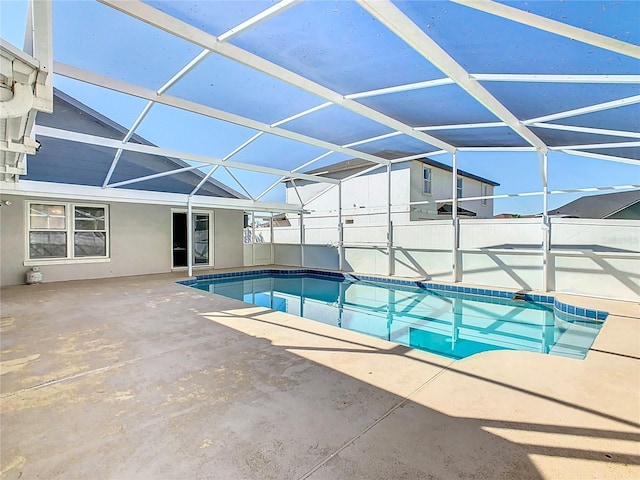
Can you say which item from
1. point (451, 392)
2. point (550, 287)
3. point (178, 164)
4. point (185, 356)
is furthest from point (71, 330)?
point (550, 287)

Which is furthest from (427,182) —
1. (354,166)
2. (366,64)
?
(366,64)

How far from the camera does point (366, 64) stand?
3623 mm

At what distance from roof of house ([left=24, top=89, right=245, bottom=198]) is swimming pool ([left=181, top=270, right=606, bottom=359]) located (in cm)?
311

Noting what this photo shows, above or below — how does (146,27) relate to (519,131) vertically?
above

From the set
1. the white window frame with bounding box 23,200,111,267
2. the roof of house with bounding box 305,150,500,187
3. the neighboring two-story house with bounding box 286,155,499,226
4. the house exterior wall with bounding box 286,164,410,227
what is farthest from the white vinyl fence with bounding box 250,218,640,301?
the white window frame with bounding box 23,200,111,267

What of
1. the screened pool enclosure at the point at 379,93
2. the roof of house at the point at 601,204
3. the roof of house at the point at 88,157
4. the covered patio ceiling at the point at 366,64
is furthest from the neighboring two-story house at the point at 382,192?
the covered patio ceiling at the point at 366,64

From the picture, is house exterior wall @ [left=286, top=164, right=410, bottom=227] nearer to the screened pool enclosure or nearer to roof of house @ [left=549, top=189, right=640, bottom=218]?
the screened pool enclosure

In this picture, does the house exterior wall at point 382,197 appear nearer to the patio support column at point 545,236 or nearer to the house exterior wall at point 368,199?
the house exterior wall at point 368,199

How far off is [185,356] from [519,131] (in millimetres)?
5775

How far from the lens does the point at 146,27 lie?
3262 mm

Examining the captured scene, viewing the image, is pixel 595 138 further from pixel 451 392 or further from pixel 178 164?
pixel 178 164

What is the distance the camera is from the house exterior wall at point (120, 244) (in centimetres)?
750

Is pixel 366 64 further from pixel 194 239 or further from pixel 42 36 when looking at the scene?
pixel 194 239

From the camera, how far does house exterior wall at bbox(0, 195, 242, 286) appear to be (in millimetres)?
7496
